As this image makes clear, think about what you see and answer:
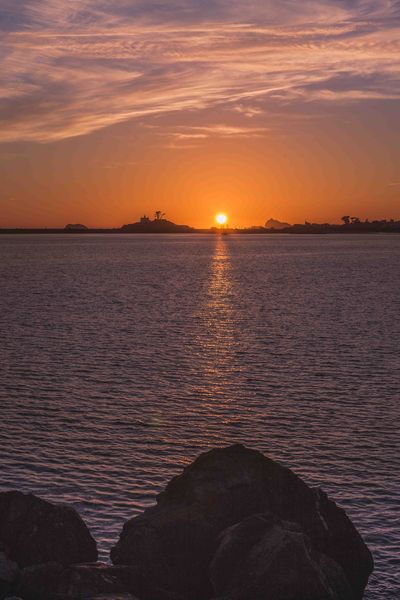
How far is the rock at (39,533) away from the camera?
722 inches

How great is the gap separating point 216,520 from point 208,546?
2.00ft

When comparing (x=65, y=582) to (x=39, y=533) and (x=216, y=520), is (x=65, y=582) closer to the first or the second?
(x=39, y=533)

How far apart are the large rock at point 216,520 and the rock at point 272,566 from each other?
2.93 feet

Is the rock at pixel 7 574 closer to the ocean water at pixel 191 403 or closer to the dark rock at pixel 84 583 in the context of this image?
the dark rock at pixel 84 583

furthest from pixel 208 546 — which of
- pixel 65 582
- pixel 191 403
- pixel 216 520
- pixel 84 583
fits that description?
pixel 191 403

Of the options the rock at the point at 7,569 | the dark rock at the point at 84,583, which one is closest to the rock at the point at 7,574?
the rock at the point at 7,569

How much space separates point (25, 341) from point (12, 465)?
1213 inches

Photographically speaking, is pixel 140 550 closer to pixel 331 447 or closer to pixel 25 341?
pixel 331 447

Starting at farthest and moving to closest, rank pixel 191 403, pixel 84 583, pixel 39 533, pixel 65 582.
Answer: pixel 191 403, pixel 39 533, pixel 65 582, pixel 84 583

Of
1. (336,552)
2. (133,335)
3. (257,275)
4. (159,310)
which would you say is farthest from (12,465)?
(257,275)

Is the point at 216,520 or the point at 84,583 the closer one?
the point at 84,583

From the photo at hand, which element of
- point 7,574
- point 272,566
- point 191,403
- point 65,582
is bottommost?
point 191,403

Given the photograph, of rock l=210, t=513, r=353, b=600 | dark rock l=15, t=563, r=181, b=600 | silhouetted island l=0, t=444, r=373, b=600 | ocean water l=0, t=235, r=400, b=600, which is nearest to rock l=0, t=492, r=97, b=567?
silhouetted island l=0, t=444, r=373, b=600

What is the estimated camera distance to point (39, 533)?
18.5 meters
